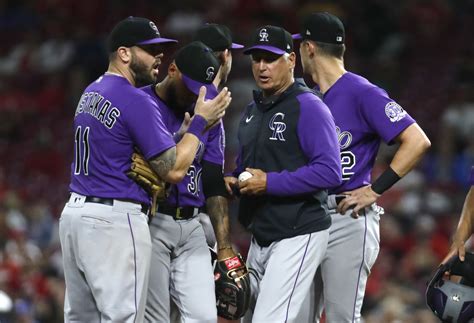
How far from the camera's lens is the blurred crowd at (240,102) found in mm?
9539

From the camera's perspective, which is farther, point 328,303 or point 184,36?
point 184,36

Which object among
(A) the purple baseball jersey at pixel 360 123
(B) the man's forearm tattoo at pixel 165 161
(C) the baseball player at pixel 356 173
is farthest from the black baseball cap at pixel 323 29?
(B) the man's forearm tattoo at pixel 165 161

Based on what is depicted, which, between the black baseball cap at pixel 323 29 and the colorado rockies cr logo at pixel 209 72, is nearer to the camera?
the colorado rockies cr logo at pixel 209 72

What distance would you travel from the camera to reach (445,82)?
12.2m

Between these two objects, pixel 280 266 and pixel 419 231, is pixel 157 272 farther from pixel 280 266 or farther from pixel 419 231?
pixel 419 231

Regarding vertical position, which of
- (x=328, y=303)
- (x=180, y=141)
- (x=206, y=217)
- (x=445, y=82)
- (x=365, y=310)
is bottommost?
(x=365, y=310)

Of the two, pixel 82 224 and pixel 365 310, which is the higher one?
pixel 82 224

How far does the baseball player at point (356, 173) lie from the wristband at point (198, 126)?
0.84 m

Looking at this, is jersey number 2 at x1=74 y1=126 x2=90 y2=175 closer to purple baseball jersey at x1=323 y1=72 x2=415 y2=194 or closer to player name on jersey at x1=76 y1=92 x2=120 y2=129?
player name on jersey at x1=76 y1=92 x2=120 y2=129

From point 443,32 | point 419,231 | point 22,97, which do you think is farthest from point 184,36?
point 419,231

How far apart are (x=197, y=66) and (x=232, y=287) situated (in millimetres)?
1136

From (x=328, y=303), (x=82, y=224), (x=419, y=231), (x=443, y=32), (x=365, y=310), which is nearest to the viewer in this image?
(x=82, y=224)

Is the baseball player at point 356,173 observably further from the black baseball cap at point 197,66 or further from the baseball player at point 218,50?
the black baseball cap at point 197,66

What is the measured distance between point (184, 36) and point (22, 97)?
2.41 metres
